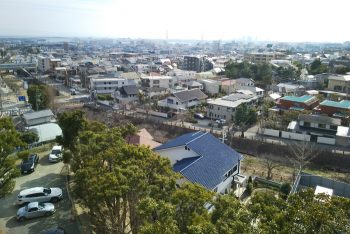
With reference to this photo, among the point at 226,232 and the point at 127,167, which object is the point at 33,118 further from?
the point at 226,232

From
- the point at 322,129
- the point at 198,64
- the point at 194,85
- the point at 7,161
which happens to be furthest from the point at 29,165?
the point at 198,64

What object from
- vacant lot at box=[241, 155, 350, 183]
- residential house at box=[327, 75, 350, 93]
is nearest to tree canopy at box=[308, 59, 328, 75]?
residential house at box=[327, 75, 350, 93]

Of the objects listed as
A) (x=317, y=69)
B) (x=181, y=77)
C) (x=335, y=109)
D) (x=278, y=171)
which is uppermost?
(x=317, y=69)

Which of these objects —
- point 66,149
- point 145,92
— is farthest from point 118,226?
point 145,92

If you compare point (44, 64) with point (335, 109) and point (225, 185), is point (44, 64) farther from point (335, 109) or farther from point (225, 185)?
point (225, 185)

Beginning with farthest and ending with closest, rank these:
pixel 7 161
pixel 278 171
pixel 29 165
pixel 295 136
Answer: pixel 295 136, pixel 278 171, pixel 29 165, pixel 7 161

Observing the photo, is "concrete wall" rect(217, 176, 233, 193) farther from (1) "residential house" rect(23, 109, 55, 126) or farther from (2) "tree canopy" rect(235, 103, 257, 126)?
(1) "residential house" rect(23, 109, 55, 126)
